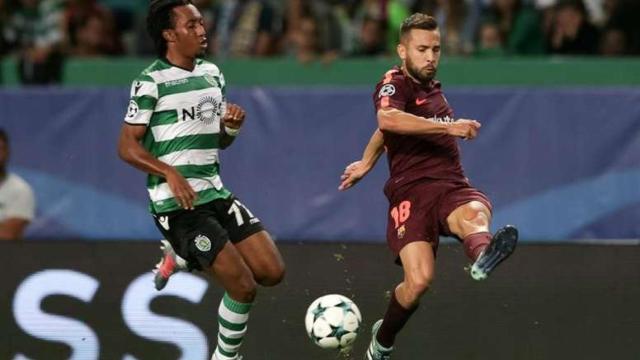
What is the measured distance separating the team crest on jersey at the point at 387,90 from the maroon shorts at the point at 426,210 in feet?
1.85

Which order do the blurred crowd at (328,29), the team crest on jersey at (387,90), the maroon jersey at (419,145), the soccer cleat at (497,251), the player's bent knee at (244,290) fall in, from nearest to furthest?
the soccer cleat at (497,251) < the player's bent knee at (244,290) < the team crest on jersey at (387,90) < the maroon jersey at (419,145) < the blurred crowd at (328,29)

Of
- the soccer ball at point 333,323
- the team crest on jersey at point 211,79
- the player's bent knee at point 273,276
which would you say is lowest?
the soccer ball at point 333,323

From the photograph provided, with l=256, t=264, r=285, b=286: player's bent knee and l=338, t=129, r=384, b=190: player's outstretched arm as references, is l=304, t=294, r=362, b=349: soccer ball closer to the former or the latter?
l=256, t=264, r=285, b=286: player's bent knee

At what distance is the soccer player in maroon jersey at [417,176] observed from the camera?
8.72m

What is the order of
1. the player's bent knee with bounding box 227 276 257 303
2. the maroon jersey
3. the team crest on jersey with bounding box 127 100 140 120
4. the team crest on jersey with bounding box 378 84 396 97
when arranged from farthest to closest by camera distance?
the maroon jersey → the team crest on jersey with bounding box 378 84 396 97 → the player's bent knee with bounding box 227 276 257 303 → the team crest on jersey with bounding box 127 100 140 120

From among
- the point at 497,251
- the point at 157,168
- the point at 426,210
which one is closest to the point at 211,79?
the point at 157,168

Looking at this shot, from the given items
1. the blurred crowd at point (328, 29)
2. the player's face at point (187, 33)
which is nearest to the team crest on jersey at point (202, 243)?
the player's face at point (187, 33)

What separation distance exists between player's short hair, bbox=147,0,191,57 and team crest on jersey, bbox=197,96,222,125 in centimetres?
35

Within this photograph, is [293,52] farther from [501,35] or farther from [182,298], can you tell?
[182,298]

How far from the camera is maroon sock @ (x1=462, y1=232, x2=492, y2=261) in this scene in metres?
8.49

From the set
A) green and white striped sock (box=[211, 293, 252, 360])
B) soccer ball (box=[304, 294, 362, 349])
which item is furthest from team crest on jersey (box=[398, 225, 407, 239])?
green and white striped sock (box=[211, 293, 252, 360])

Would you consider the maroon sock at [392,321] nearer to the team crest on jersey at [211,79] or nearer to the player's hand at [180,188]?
the player's hand at [180,188]

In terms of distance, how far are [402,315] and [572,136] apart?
14.0 feet

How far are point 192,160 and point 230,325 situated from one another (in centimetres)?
96
